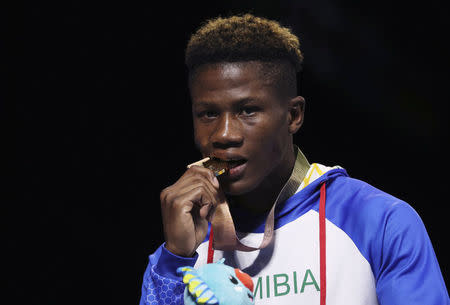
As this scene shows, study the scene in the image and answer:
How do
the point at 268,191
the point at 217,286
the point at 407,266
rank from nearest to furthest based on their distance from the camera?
the point at 217,286, the point at 407,266, the point at 268,191

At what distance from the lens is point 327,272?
1901mm

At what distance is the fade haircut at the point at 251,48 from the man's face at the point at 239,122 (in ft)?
0.10

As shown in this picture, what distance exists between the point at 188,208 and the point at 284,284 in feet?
1.28

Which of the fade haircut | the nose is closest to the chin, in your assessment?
the nose

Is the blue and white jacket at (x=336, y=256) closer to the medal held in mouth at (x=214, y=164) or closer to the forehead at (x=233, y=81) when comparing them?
the medal held in mouth at (x=214, y=164)

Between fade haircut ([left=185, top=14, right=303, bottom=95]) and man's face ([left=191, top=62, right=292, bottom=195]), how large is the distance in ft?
0.10

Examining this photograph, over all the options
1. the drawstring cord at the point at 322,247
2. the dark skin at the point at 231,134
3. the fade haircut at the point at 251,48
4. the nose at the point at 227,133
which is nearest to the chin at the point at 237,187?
the dark skin at the point at 231,134

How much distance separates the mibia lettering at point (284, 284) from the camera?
191cm

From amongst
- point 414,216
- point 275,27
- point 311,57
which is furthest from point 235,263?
point 311,57

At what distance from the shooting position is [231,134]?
6.26 feet

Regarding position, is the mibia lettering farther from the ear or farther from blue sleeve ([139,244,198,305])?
the ear

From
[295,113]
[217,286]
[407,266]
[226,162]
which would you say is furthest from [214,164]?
[407,266]

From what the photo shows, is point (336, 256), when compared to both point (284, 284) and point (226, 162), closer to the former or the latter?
point (284, 284)

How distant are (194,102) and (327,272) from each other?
2.12 feet
